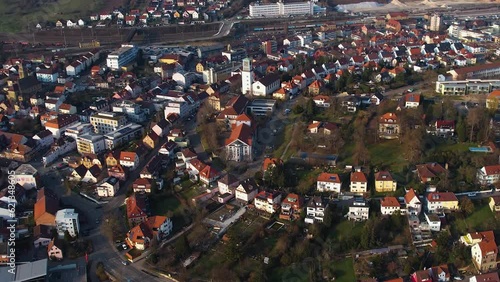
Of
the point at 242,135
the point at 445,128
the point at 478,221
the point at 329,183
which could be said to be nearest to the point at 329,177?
the point at 329,183

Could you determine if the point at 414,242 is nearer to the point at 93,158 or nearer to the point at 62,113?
the point at 93,158

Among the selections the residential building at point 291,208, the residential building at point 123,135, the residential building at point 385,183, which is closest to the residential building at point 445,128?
the residential building at point 385,183

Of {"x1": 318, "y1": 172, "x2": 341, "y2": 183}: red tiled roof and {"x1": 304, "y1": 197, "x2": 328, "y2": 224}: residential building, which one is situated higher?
{"x1": 318, "y1": 172, "x2": 341, "y2": 183}: red tiled roof

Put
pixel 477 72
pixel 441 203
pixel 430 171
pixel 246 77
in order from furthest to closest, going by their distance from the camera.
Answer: pixel 477 72, pixel 246 77, pixel 430 171, pixel 441 203

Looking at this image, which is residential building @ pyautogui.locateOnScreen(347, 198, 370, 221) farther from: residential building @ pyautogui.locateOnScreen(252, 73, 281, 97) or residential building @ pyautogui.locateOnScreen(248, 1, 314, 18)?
residential building @ pyautogui.locateOnScreen(248, 1, 314, 18)

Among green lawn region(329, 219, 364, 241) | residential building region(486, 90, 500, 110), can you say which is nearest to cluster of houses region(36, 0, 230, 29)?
residential building region(486, 90, 500, 110)

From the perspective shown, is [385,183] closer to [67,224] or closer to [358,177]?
[358,177]

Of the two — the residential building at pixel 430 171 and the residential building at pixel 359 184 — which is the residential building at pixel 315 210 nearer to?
the residential building at pixel 359 184
